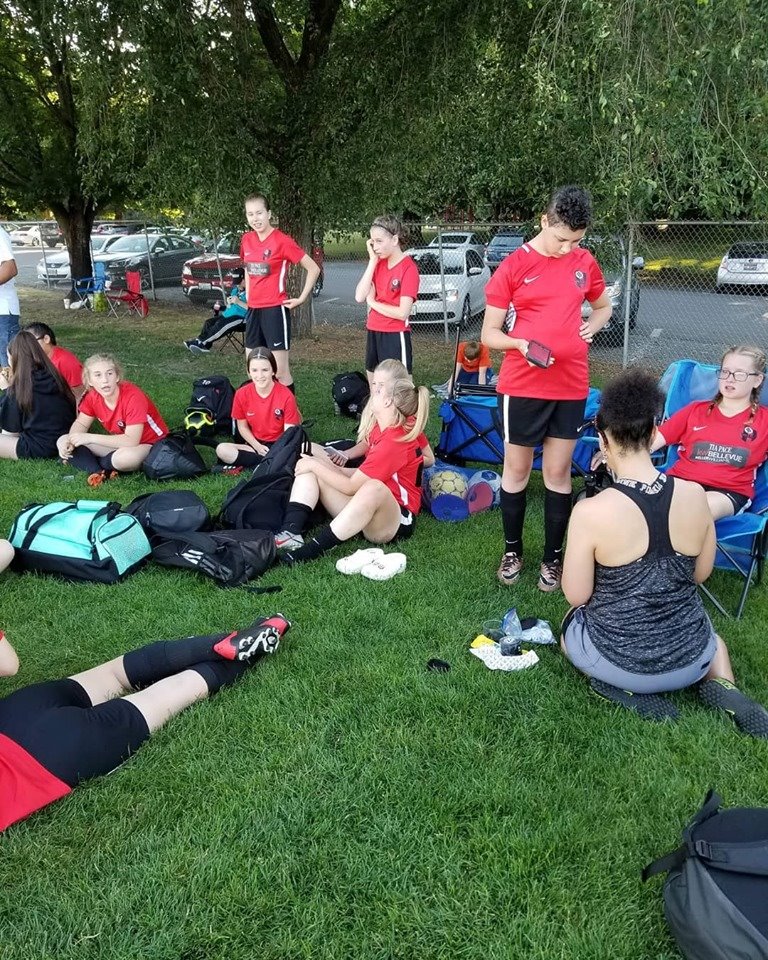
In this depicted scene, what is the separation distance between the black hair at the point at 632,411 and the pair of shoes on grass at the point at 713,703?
1000 millimetres

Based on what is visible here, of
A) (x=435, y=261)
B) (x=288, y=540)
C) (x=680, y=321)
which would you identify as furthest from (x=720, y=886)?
(x=680, y=321)

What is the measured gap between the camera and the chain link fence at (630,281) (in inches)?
357

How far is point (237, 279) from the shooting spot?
41.4 ft

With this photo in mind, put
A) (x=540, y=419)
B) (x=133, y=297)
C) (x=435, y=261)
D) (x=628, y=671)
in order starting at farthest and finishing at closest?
(x=133, y=297) → (x=435, y=261) → (x=540, y=419) → (x=628, y=671)

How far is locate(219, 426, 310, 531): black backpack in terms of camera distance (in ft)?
14.7

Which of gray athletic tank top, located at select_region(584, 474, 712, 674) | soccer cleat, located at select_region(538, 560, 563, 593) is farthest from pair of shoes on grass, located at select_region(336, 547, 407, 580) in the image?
gray athletic tank top, located at select_region(584, 474, 712, 674)

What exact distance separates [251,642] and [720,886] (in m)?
1.89

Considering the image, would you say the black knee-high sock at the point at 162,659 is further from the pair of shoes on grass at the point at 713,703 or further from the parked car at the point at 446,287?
the parked car at the point at 446,287

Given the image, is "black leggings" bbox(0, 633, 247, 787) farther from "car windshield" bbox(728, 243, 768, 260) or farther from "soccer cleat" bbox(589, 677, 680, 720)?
"car windshield" bbox(728, 243, 768, 260)

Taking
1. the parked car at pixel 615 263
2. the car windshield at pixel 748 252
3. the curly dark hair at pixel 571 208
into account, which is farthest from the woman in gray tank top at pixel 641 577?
the car windshield at pixel 748 252

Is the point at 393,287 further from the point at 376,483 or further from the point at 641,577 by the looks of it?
the point at 641,577

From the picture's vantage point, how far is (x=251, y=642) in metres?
3.08

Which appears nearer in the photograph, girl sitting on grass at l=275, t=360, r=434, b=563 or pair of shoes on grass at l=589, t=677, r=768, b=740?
pair of shoes on grass at l=589, t=677, r=768, b=740

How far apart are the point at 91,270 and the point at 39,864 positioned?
15.7 metres
